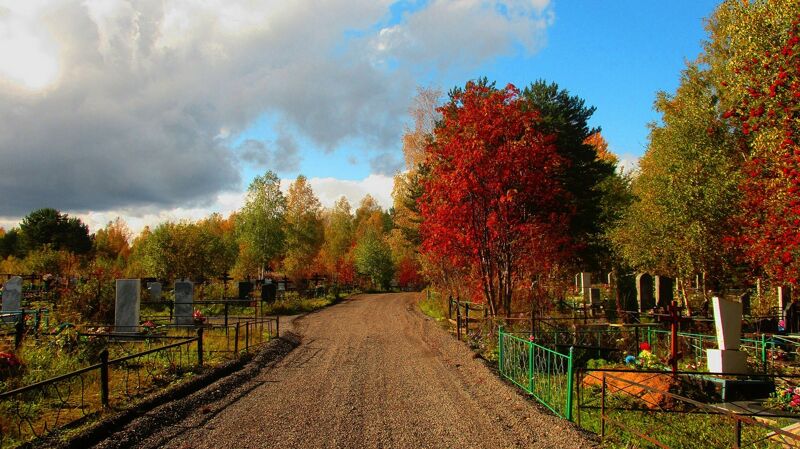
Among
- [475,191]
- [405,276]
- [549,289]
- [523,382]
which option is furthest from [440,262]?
[405,276]

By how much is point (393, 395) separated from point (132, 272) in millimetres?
29959

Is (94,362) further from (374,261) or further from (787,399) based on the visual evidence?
(374,261)

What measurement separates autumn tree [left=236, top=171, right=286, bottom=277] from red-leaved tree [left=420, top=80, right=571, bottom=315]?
3579 cm

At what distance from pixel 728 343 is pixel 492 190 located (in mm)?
8034

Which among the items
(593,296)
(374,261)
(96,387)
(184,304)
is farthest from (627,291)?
(374,261)

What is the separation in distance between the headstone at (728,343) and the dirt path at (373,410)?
4.45 m

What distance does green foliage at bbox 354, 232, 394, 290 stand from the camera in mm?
58531

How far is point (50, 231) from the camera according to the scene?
65188mm

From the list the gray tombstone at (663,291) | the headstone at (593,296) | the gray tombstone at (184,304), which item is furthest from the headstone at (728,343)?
the gray tombstone at (184,304)

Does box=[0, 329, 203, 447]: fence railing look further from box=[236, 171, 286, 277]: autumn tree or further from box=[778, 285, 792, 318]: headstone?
box=[236, 171, 286, 277]: autumn tree

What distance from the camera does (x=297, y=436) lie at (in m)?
7.58

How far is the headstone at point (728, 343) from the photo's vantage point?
1061 cm

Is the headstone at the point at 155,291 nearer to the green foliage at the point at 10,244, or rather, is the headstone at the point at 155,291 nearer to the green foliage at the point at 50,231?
the green foliage at the point at 50,231

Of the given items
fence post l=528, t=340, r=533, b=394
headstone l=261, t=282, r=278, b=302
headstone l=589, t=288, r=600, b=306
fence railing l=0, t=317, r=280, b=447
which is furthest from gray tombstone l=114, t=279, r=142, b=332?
headstone l=589, t=288, r=600, b=306
